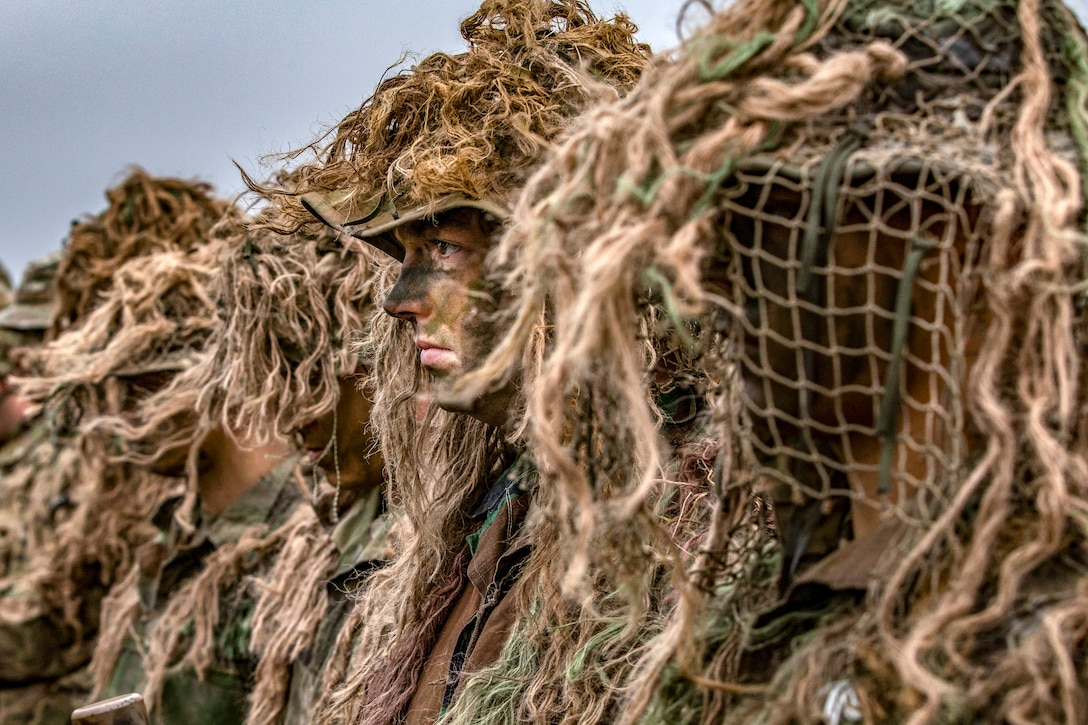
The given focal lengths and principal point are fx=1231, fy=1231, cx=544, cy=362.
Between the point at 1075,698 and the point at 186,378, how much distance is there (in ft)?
12.4

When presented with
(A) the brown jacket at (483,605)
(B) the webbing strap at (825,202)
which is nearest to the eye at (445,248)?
(A) the brown jacket at (483,605)

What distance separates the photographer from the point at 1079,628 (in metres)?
1.27

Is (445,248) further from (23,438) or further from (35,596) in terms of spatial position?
(23,438)

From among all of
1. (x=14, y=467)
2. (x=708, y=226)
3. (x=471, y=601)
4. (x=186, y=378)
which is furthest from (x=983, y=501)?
(x=14, y=467)

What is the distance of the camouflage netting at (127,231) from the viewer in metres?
5.13

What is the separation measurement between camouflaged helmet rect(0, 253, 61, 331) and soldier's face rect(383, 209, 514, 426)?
146 inches

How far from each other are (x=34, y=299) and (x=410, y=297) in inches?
158

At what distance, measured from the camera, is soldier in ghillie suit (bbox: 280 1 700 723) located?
233 centimetres

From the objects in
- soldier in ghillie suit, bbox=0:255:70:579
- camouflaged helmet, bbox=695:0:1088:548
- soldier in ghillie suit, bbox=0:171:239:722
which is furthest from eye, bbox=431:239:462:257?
soldier in ghillie suit, bbox=0:255:70:579

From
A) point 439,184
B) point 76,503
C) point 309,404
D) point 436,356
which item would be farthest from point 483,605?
point 76,503

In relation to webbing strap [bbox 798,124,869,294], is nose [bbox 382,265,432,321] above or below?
above

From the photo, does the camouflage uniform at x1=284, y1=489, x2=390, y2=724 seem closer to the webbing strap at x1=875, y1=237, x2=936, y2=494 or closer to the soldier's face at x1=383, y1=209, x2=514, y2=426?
the soldier's face at x1=383, y1=209, x2=514, y2=426

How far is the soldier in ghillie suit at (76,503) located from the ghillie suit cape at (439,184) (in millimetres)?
2483

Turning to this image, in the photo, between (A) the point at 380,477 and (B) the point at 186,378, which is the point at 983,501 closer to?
(A) the point at 380,477
